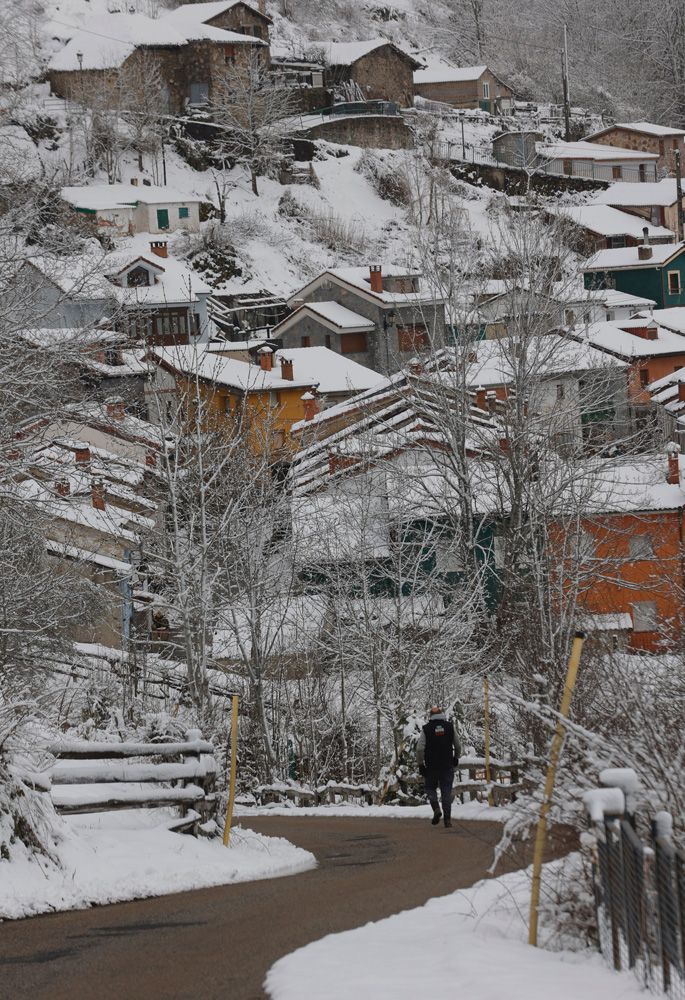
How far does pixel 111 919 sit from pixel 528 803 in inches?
135

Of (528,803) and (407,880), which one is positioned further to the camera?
(407,880)

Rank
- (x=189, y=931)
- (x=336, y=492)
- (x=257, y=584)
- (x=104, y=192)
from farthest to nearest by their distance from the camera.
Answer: (x=104, y=192), (x=336, y=492), (x=257, y=584), (x=189, y=931)

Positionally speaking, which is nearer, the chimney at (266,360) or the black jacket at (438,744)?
the black jacket at (438,744)

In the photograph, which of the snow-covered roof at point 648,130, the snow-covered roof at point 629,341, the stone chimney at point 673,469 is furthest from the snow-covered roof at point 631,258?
the stone chimney at point 673,469

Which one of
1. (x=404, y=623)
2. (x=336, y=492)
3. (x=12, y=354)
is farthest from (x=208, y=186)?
(x=12, y=354)

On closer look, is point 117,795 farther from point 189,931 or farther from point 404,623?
point 404,623

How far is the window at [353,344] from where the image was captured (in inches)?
2987

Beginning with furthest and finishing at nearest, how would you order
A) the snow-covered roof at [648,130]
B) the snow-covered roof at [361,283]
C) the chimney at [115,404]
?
the snow-covered roof at [648,130] → the snow-covered roof at [361,283] → the chimney at [115,404]

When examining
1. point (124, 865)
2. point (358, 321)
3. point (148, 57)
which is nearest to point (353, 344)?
point (358, 321)

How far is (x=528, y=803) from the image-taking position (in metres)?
8.26

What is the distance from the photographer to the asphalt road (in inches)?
321

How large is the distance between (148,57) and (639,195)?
34.0 metres

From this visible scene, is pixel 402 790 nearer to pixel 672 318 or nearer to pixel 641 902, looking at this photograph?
pixel 641 902

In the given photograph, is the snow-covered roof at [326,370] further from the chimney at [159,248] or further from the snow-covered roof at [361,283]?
the chimney at [159,248]
